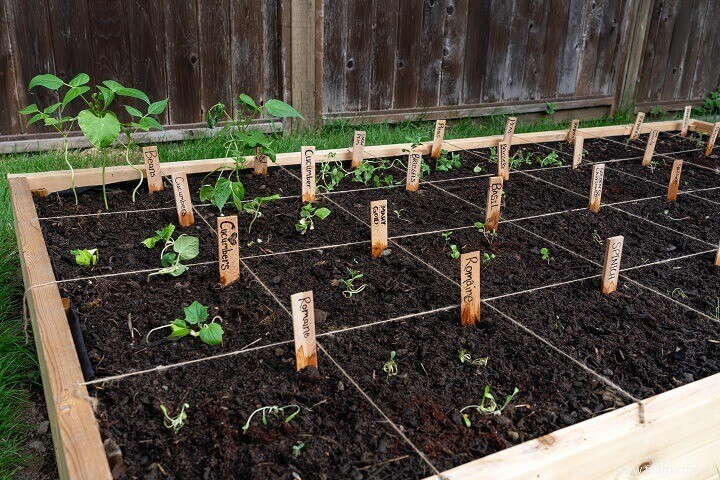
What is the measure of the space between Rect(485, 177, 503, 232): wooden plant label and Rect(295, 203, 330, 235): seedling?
0.57 meters

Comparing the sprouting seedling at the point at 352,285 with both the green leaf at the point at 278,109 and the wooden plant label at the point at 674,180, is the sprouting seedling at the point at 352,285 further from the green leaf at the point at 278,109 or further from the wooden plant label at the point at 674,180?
the wooden plant label at the point at 674,180

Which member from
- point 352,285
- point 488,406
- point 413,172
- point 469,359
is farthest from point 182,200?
point 488,406

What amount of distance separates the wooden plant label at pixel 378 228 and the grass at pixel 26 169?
1055mm

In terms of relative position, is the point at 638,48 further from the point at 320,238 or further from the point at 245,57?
the point at 320,238

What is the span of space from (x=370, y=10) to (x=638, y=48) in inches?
95.4

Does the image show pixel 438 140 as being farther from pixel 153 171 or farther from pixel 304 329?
pixel 304 329

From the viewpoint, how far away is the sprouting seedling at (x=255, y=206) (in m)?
2.31

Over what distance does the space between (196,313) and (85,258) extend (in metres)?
0.52

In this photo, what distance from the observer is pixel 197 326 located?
165 cm

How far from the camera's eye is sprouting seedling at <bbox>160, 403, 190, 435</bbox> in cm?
126

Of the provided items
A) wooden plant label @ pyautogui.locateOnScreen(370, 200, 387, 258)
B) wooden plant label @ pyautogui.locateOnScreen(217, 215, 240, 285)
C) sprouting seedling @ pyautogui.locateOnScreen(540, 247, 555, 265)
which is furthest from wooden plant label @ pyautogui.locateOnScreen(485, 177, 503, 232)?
wooden plant label @ pyautogui.locateOnScreen(217, 215, 240, 285)

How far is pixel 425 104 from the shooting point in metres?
4.50

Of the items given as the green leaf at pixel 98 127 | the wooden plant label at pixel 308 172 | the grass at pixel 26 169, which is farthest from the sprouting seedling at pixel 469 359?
the green leaf at pixel 98 127

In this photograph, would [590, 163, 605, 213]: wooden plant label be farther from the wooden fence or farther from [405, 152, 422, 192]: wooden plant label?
the wooden fence
